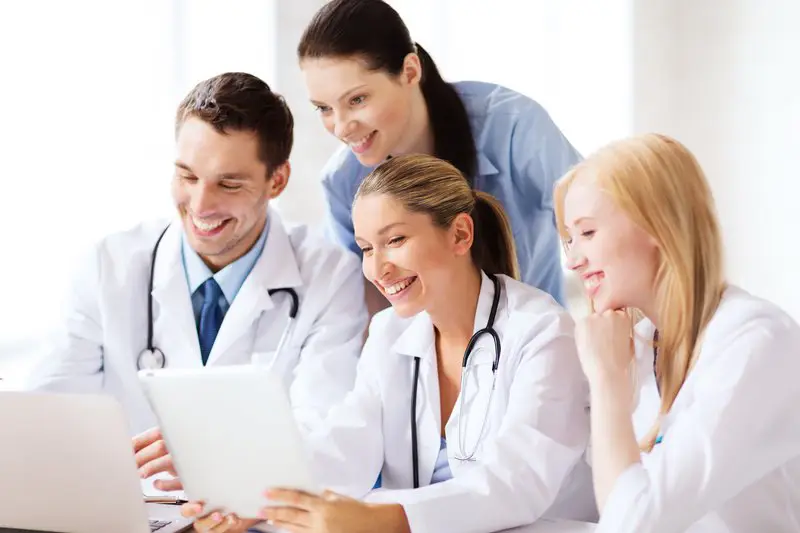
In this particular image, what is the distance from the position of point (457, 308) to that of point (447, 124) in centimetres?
58

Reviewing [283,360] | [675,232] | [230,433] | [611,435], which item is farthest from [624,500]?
[283,360]

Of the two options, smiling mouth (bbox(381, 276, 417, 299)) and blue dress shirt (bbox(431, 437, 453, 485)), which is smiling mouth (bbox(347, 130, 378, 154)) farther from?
blue dress shirt (bbox(431, 437, 453, 485))

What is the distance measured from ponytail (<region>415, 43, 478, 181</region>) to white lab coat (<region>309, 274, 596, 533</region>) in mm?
457

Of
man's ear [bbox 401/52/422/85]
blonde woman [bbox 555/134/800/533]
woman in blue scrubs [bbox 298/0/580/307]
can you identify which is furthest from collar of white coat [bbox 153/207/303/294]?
blonde woman [bbox 555/134/800/533]

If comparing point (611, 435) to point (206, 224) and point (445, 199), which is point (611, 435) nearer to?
point (445, 199)

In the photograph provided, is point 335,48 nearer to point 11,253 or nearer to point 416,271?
point 416,271

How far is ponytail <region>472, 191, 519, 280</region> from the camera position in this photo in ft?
5.74

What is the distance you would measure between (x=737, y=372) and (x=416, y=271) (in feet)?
1.91

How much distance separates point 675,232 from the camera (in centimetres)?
133

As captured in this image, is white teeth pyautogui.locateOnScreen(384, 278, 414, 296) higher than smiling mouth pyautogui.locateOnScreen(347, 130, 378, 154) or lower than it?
lower

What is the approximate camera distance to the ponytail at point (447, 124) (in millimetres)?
2084

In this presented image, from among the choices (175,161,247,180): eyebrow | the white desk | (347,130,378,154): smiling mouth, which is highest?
(347,130,378,154): smiling mouth

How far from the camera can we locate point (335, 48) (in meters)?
1.92

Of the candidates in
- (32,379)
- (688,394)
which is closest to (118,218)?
(32,379)
